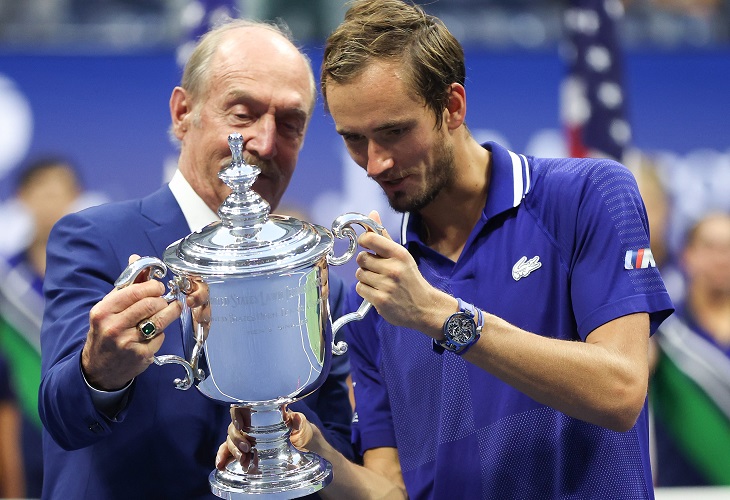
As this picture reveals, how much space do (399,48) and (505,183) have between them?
39 centimetres

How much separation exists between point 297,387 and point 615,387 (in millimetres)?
649

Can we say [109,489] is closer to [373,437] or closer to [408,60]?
[373,437]

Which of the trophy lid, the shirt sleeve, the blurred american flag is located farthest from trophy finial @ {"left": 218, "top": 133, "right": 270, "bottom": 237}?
the blurred american flag

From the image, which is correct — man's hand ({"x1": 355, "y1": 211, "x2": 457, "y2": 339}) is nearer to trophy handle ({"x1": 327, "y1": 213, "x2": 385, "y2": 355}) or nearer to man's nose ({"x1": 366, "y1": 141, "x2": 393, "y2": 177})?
trophy handle ({"x1": 327, "y1": 213, "x2": 385, "y2": 355})

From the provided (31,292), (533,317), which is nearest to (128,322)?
(533,317)

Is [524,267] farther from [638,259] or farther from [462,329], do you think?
[462,329]

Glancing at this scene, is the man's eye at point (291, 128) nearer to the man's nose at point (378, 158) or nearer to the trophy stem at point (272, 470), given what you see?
the man's nose at point (378, 158)

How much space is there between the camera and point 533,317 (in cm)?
239

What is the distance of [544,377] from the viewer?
7.10 feet

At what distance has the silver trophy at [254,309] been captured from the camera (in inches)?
77.3

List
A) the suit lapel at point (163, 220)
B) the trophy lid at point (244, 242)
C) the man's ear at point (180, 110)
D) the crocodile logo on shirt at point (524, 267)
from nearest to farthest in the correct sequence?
the trophy lid at point (244, 242) → the crocodile logo on shirt at point (524, 267) → the suit lapel at point (163, 220) → the man's ear at point (180, 110)

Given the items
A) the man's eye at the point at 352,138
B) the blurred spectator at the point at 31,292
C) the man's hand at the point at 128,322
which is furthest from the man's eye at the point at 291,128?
the blurred spectator at the point at 31,292

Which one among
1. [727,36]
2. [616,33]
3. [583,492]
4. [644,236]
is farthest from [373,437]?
[727,36]

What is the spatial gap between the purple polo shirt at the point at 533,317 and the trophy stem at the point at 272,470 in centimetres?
38
